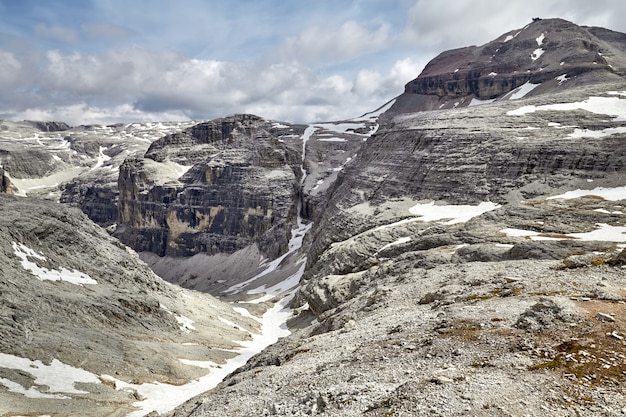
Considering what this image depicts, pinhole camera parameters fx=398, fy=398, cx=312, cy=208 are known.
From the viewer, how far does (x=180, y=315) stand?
2149 inches

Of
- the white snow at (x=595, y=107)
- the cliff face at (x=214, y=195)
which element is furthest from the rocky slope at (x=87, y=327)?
the cliff face at (x=214, y=195)

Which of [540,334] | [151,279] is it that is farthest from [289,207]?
[540,334]

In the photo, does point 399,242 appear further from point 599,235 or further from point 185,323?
point 185,323

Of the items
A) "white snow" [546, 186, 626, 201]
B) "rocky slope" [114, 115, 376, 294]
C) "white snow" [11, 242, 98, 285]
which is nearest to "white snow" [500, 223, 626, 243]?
"white snow" [546, 186, 626, 201]

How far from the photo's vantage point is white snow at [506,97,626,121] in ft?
222

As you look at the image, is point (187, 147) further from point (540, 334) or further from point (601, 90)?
point (540, 334)

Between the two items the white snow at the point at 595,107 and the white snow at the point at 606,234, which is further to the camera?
the white snow at the point at 595,107

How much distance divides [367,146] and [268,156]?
71315mm

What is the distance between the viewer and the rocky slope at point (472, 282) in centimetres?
1238

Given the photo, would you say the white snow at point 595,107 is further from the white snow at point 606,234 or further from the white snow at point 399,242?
the white snow at point 399,242

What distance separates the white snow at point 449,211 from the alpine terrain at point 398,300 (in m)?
0.46

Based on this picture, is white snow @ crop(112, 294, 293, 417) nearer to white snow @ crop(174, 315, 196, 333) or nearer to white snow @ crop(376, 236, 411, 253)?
white snow @ crop(174, 315, 196, 333)

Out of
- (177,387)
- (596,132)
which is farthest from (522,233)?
(177,387)

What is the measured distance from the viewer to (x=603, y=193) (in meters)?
50.9
